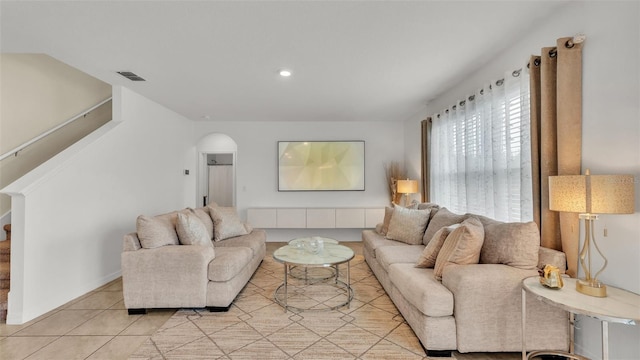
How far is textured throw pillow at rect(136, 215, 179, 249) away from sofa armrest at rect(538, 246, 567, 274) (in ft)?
10.7

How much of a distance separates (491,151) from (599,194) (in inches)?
57.6

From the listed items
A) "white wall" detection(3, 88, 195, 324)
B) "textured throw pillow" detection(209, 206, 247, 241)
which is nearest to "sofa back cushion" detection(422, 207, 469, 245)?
"textured throw pillow" detection(209, 206, 247, 241)

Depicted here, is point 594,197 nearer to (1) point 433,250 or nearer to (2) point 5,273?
(1) point 433,250

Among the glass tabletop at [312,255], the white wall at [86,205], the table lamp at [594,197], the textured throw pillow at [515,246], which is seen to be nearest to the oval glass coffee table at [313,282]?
the glass tabletop at [312,255]

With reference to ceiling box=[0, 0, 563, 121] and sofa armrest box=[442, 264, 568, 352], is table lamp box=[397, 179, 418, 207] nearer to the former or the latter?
ceiling box=[0, 0, 563, 121]

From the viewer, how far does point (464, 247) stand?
2.12m

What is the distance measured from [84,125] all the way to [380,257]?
4600 mm

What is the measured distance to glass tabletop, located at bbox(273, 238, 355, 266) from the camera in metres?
2.62

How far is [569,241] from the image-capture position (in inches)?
74.9

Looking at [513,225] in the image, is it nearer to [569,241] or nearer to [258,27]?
[569,241]

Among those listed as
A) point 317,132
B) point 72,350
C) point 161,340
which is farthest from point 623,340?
point 317,132

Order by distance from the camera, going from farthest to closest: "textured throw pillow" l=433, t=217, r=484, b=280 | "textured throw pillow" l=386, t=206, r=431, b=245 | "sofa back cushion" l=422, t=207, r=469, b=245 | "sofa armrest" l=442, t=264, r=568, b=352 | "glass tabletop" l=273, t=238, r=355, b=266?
"textured throw pillow" l=386, t=206, r=431, b=245
"sofa back cushion" l=422, t=207, r=469, b=245
"glass tabletop" l=273, t=238, r=355, b=266
"textured throw pillow" l=433, t=217, r=484, b=280
"sofa armrest" l=442, t=264, r=568, b=352

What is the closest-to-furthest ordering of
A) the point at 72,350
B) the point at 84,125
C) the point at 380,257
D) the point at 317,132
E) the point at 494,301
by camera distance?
the point at 494,301, the point at 72,350, the point at 380,257, the point at 84,125, the point at 317,132

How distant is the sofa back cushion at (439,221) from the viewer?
302cm
